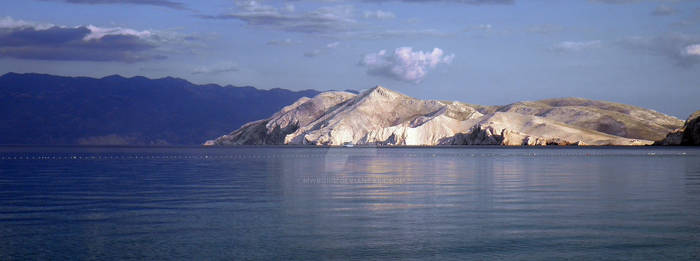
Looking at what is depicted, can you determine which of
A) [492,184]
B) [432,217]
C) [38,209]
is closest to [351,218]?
[432,217]

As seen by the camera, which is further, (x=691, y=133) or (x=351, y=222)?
(x=691, y=133)

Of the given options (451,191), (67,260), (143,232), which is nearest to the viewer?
(67,260)

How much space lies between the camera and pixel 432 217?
2369 centimetres

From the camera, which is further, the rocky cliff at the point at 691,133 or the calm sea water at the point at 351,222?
the rocky cliff at the point at 691,133

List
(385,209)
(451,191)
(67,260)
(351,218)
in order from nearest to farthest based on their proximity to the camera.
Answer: (67,260) → (351,218) → (385,209) → (451,191)

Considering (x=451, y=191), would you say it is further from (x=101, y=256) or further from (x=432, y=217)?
(x=101, y=256)

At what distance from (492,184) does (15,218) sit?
24.3 metres

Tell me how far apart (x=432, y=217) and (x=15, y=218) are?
13.3m

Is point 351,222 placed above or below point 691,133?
above

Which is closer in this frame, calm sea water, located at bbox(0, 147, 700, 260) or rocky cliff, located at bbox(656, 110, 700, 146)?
calm sea water, located at bbox(0, 147, 700, 260)

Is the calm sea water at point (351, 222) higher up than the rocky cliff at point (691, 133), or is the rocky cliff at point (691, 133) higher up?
the calm sea water at point (351, 222)

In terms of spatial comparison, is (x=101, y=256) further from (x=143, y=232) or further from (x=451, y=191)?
(x=451, y=191)

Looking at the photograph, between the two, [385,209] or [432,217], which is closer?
[432,217]

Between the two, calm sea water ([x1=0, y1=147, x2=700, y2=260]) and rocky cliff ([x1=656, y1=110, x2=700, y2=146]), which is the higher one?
calm sea water ([x1=0, y1=147, x2=700, y2=260])
